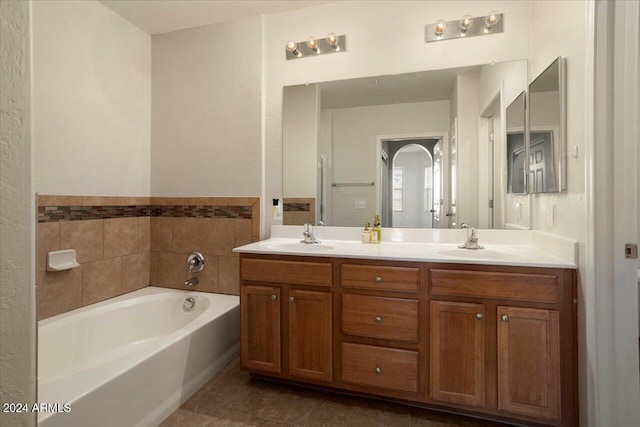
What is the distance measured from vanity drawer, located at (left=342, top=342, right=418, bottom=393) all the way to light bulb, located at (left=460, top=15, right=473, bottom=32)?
2.05m

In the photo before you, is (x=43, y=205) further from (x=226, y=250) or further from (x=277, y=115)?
(x=277, y=115)

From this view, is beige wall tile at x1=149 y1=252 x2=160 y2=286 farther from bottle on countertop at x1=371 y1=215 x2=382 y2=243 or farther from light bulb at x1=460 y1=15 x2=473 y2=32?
light bulb at x1=460 y1=15 x2=473 y2=32

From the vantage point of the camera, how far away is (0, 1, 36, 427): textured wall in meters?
0.55

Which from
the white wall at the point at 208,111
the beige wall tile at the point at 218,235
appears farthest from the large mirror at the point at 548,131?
the beige wall tile at the point at 218,235

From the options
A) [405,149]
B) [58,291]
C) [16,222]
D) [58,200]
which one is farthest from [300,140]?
[16,222]

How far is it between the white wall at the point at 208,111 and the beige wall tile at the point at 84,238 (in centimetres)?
61

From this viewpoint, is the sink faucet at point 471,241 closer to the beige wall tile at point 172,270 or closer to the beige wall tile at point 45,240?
the beige wall tile at point 172,270

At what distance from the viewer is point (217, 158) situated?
2658 mm

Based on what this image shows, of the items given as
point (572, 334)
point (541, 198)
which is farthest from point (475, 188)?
point (572, 334)

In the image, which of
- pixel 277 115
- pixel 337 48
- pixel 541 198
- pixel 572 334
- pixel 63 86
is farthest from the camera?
pixel 277 115

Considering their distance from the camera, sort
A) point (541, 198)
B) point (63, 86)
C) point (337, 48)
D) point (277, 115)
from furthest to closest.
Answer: point (277, 115) < point (337, 48) < point (63, 86) < point (541, 198)

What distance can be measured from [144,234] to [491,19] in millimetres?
3079

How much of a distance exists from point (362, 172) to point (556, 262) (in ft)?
4.25

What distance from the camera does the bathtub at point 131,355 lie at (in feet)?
4.44
